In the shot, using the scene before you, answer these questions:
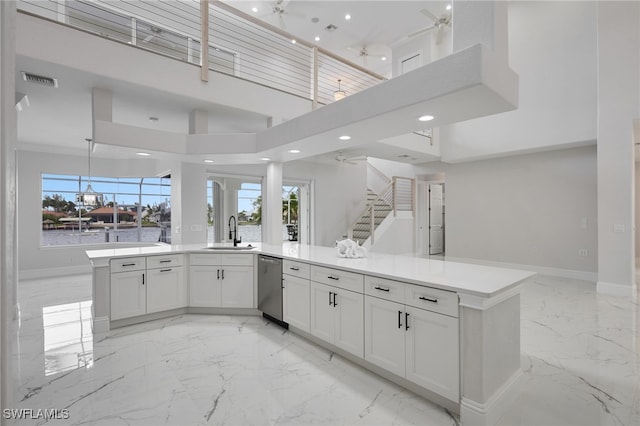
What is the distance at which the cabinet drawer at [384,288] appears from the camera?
101 inches

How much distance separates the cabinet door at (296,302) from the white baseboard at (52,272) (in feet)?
20.9

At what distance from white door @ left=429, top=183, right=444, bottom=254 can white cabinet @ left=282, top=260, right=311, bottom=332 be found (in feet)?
24.1

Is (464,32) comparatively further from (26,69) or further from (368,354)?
(26,69)

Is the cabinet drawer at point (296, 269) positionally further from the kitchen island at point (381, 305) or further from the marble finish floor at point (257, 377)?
the marble finish floor at point (257, 377)

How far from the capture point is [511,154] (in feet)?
24.1

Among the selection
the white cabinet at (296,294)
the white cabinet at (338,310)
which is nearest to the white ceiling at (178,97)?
the white cabinet at (296,294)

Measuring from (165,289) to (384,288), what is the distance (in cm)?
304

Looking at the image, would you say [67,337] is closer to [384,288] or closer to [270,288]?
[270,288]

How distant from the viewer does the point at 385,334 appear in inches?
105

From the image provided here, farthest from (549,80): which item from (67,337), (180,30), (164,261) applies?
(67,337)

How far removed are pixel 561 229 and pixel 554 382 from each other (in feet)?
17.3

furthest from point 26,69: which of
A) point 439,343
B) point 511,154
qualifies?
point 511,154

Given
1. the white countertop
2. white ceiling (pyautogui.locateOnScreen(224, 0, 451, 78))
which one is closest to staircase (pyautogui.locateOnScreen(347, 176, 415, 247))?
white ceiling (pyautogui.locateOnScreen(224, 0, 451, 78))

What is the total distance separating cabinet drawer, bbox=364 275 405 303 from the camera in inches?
101
